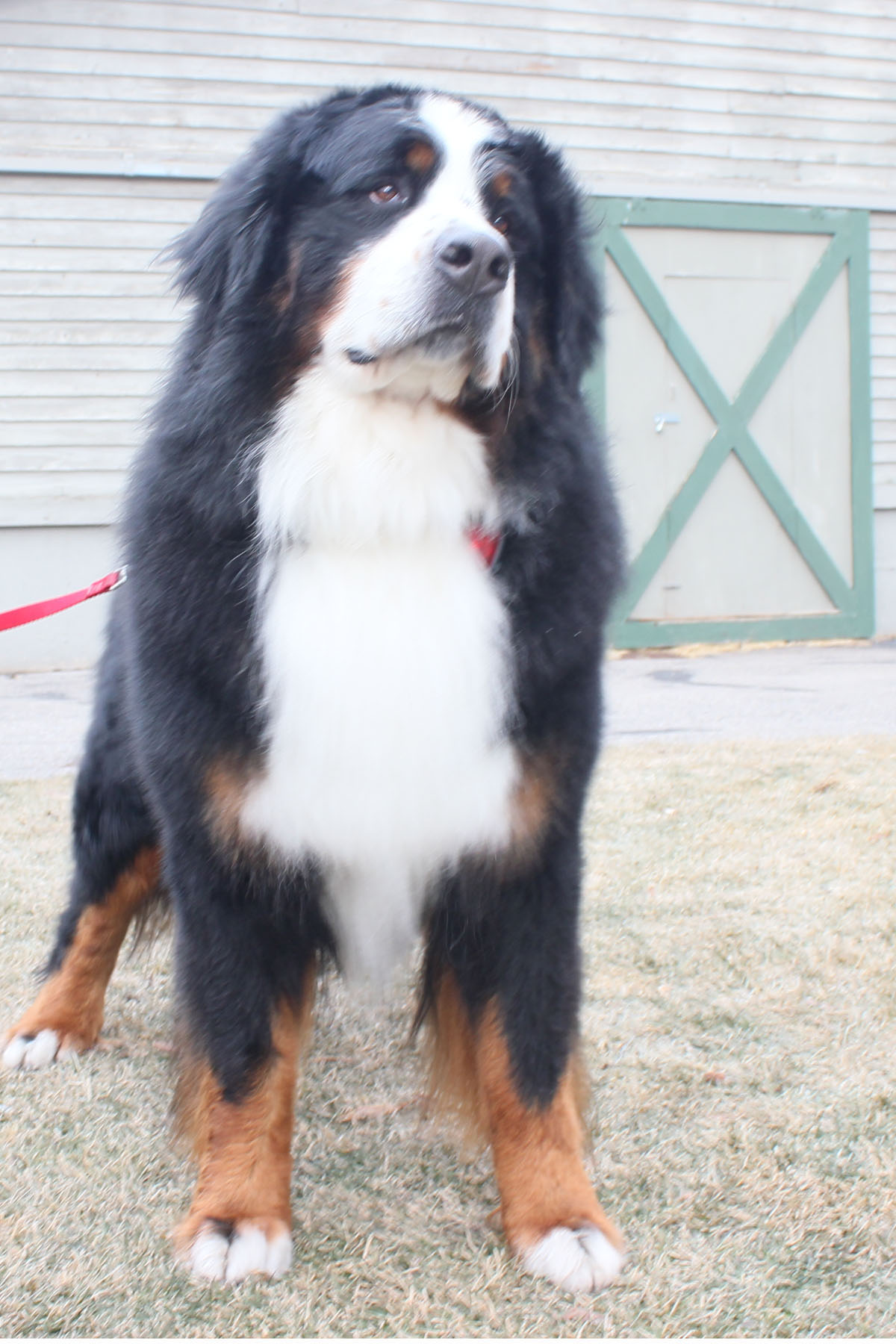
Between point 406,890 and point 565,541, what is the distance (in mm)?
596

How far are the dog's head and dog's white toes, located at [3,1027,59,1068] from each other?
1420 mm

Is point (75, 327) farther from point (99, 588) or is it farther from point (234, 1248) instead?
point (234, 1248)

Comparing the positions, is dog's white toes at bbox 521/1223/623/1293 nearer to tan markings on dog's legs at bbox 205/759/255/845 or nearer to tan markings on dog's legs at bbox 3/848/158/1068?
tan markings on dog's legs at bbox 205/759/255/845

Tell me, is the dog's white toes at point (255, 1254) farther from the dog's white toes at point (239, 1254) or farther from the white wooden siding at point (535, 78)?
the white wooden siding at point (535, 78)

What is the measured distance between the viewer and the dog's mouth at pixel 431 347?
1.72m

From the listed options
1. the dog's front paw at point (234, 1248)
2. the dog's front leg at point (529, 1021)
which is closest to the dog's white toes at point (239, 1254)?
the dog's front paw at point (234, 1248)

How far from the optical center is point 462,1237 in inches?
66.7

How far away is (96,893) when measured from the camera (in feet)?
7.81

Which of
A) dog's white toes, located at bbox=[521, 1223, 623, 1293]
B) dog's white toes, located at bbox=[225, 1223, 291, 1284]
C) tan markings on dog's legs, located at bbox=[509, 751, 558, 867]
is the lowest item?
dog's white toes, located at bbox=[521, 1223, 623, 1293]

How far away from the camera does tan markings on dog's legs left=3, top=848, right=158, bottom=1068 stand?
2.33 meters

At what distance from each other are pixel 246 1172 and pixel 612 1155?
1.98 ft

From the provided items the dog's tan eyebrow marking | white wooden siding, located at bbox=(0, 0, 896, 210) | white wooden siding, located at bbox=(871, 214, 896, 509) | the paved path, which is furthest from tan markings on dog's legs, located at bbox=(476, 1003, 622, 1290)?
white wooden siding, located at bbox=(871, 214, 896, 509)

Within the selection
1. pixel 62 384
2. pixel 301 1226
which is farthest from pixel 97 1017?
pixel 62 384

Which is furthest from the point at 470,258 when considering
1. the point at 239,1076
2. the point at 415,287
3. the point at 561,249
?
the point at 239,1076
